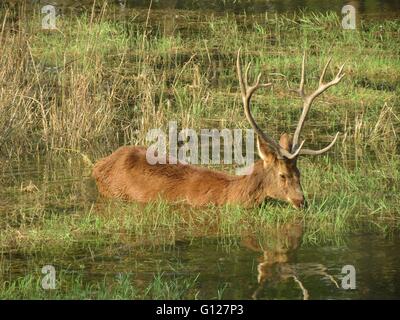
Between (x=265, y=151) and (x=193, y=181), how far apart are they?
2.41 ft

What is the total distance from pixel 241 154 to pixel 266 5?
24.7 feet

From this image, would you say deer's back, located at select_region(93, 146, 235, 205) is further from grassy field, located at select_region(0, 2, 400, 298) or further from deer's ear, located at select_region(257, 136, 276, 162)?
deer's ear, located at select_region(257, 136, 276, 162)

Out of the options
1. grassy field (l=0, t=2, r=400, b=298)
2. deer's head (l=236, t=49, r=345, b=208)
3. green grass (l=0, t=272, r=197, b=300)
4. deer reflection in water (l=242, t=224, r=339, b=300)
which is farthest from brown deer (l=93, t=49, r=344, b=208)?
green grass (l=0, t=272, r=197, b=300)

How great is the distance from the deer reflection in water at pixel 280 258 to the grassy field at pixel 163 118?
0.15 m

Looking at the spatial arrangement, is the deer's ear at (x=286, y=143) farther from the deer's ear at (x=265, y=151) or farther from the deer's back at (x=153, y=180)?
the deer's back at (x=153, y=180)

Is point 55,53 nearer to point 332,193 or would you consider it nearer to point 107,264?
point 332,193

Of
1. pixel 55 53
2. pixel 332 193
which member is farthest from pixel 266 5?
pixel 332 193

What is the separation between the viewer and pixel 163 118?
42.6 feet

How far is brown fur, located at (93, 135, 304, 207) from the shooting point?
10.5 metres

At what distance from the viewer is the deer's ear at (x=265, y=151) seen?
1046cm

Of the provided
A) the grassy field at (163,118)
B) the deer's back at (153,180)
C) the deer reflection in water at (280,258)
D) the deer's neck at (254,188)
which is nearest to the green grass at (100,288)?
the grassy field at (163,118)

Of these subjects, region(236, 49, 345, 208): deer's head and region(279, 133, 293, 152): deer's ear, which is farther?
region(279, 133, 293, 152): deer's ear

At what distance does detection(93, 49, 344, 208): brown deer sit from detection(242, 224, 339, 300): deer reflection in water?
497 mm

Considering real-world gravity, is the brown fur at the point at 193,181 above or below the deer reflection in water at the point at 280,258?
above
